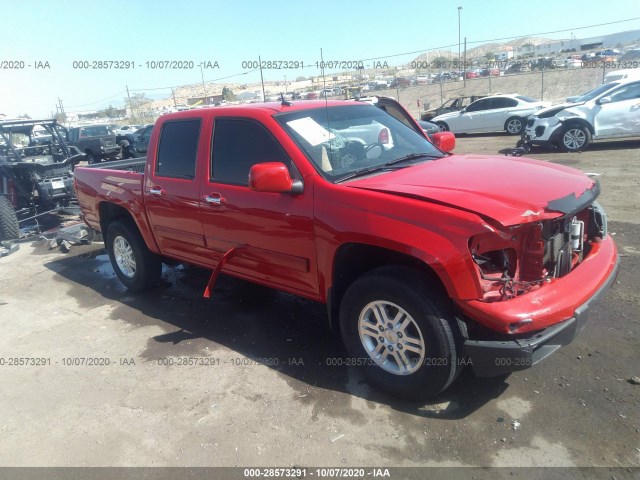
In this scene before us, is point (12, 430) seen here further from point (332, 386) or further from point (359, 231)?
point (359, 231)

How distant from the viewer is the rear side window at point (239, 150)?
376 centimetres

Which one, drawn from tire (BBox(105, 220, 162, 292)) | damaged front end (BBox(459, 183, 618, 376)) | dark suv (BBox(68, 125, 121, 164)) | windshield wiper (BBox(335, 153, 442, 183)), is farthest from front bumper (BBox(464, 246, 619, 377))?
dark suv (BBox(68, 125, 121, 164))

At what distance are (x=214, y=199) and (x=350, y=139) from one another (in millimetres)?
1251

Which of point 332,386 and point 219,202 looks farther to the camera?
point 219,202

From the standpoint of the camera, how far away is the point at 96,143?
2019 cm

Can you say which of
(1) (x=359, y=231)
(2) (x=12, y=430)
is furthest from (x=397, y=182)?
(2) (x=12, y=430)

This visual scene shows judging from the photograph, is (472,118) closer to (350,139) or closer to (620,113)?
(620,113)

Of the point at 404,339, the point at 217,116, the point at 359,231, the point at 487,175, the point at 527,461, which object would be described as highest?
the point at 217,116

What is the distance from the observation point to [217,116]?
4.23m

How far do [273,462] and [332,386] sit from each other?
2.62 feet

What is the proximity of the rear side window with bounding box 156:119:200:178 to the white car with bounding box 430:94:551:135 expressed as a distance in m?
15.1

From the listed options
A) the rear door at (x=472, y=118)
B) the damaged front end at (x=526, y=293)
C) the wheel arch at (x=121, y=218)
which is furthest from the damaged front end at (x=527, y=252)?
the rear door at (x=472, y=118)

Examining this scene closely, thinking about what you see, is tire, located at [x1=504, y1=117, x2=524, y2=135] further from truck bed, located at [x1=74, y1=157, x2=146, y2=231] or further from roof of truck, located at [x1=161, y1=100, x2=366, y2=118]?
roof of truck, located at [x1=161, y1=100, x2=366, y2=118]

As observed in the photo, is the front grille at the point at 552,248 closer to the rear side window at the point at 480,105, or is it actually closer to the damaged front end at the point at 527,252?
the damaged front end at the point at 527,252
